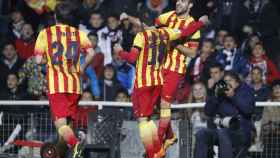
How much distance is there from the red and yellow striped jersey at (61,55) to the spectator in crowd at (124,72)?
3783 millimetres

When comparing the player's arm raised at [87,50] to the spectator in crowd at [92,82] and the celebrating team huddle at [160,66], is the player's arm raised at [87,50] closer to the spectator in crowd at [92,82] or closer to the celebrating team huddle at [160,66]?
the celebrating team huddle at [160,66]

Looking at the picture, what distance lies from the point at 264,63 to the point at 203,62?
992 mm

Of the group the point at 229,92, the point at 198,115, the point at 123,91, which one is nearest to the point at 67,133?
the point at 229,92

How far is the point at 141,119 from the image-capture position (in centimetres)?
1684

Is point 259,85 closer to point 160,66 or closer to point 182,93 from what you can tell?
point 182,93

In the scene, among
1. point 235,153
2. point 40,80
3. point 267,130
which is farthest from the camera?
point 40,80

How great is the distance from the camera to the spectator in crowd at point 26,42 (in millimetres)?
21297

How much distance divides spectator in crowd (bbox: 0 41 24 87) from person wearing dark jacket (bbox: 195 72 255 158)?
4.58 m

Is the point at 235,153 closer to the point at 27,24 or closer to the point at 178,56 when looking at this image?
the point at 178,56

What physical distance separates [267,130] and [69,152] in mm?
2909

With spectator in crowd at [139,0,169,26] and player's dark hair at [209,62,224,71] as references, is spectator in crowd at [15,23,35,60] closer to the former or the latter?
Result: spectator in crowd at [139,0,169,26]

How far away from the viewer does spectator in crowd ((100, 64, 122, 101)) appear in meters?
20.5

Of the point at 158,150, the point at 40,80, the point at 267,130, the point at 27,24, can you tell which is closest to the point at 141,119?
the point at 158,150

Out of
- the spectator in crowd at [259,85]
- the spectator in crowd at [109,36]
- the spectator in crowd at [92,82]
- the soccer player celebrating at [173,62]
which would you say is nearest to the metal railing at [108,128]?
the soccer player celebrating at [173,62]
